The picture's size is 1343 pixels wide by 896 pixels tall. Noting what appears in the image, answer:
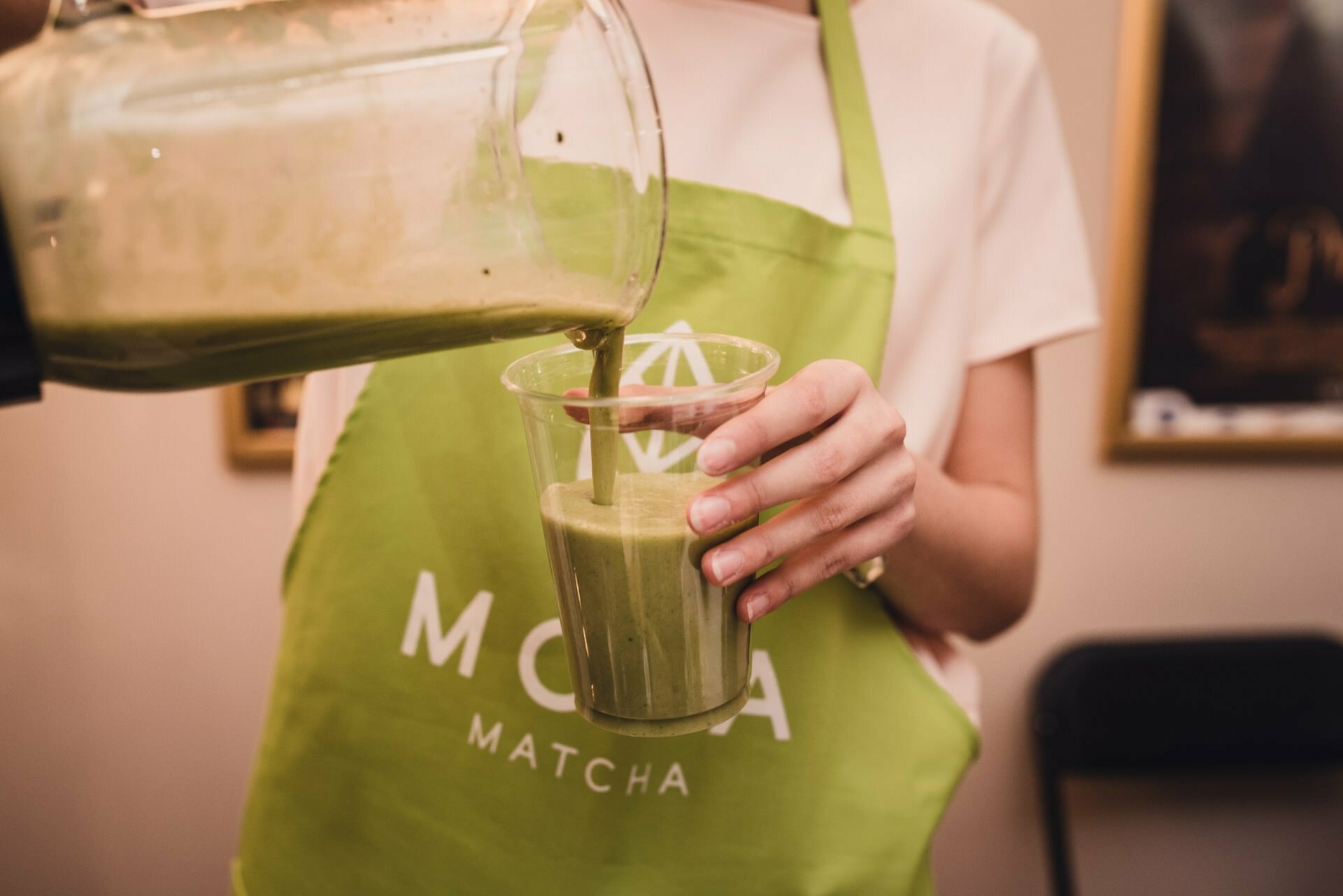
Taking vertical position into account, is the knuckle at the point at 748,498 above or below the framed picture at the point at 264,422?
above

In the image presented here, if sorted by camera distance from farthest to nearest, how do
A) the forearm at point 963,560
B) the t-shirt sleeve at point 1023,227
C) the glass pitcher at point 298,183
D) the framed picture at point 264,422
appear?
1. the framed picture at point 264,422
2. the t-shirt sleeve at point 1023,227
3. the forearm at point 963,560
4. the glass pitcher at point 298,183

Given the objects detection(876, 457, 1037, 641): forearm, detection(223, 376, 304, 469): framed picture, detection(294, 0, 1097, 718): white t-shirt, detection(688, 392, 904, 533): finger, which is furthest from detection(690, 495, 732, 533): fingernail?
detection(223, 376, 304, 469): framed picture

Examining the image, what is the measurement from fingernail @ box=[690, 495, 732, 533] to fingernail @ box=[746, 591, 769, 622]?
0.08 m

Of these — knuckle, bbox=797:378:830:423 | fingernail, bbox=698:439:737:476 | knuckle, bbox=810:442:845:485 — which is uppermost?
knuckle, bbox=797:378:830:423

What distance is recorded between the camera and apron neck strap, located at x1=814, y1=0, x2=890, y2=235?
807mm

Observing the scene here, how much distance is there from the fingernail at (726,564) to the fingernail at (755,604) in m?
0.04

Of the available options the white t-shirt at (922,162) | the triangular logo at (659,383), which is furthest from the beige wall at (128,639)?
the triangular logo at (659,383)

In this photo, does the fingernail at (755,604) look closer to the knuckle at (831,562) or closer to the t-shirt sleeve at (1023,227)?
the knuckle at (831,562)

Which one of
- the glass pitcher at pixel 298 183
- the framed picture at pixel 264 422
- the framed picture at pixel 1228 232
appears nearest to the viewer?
the glass pitcher at pixel 298 183

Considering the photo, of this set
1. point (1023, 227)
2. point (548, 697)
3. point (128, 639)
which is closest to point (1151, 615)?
point (1023, 227)

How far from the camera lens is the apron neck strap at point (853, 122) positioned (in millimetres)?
807

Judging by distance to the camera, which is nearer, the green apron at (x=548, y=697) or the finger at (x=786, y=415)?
the finger at (x=786, y=415)

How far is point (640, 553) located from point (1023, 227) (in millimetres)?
559

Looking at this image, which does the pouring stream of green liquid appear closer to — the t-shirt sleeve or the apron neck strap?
the apron neck strap
